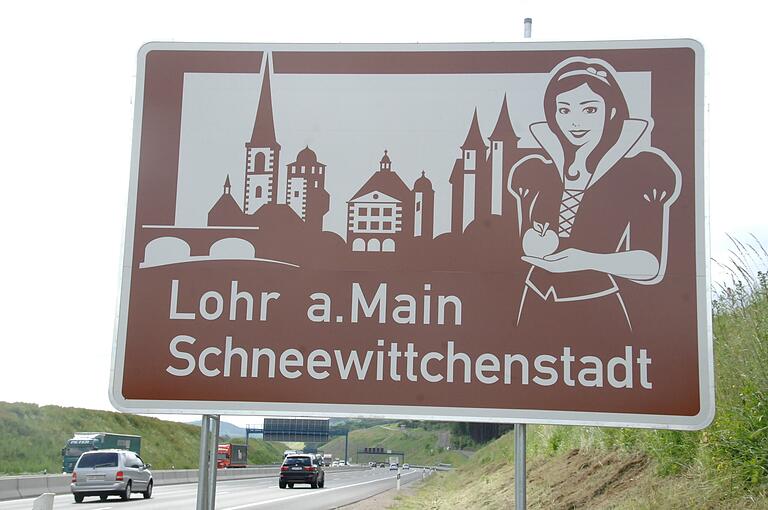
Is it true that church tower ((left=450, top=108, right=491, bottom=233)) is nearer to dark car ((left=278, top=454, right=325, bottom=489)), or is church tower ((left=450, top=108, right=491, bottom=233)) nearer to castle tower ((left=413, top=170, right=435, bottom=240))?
castle tower ((left=413, top=170, right=435, bottom=240))

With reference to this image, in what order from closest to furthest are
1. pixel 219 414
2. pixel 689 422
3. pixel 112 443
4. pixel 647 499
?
1. pixel 689 422
2. pixel 219 414
3. pixel 647 499
4. pixel 112 443

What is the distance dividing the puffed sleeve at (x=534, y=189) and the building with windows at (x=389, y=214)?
576 mm

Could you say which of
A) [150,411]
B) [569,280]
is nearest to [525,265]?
[569,280]

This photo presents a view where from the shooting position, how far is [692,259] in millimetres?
5480

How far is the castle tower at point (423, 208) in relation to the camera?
227 inches

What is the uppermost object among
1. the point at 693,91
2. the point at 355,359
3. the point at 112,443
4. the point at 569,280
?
the point at 693,91

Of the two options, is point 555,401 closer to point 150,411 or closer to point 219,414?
point 219,414

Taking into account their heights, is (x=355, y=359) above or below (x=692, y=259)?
below

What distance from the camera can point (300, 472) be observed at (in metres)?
44.2

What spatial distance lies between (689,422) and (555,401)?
82cm

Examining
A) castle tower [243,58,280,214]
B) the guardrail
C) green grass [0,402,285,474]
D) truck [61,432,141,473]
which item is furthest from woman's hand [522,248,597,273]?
green grass [0,402,285,474]

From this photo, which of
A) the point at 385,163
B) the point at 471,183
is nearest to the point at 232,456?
the point at 385,163

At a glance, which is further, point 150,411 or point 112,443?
point 112,443

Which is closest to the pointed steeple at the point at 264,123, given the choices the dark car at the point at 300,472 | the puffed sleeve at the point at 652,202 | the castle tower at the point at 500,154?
the castle tower at the point at 500,154
